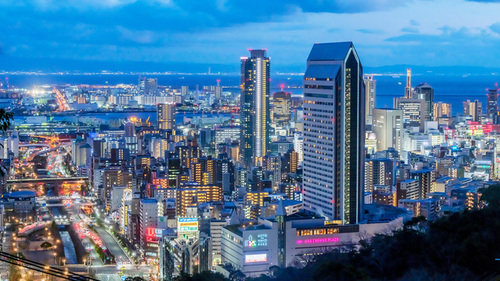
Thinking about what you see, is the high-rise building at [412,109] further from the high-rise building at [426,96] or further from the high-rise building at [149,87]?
the high-rise building at [149,87]

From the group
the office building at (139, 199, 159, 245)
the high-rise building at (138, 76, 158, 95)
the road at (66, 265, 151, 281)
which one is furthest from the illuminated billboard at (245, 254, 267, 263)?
the high-rise building at (138, 76, 158, 95)

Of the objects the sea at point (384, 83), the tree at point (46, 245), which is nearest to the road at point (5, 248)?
the tree at point (46, 245)

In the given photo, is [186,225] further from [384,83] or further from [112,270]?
[384,83]

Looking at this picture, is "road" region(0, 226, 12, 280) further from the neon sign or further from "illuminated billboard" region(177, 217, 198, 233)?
the neon sign

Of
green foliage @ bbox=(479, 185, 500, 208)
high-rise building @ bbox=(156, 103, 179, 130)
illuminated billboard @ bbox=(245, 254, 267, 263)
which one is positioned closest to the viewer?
green foliage @ bbox=(479, 185, 500, 208)

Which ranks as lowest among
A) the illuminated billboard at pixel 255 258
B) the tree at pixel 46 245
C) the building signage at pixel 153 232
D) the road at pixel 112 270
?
the road at pixel 112 270

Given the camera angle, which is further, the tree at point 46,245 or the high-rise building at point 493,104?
the high-rise building at point 493,104
